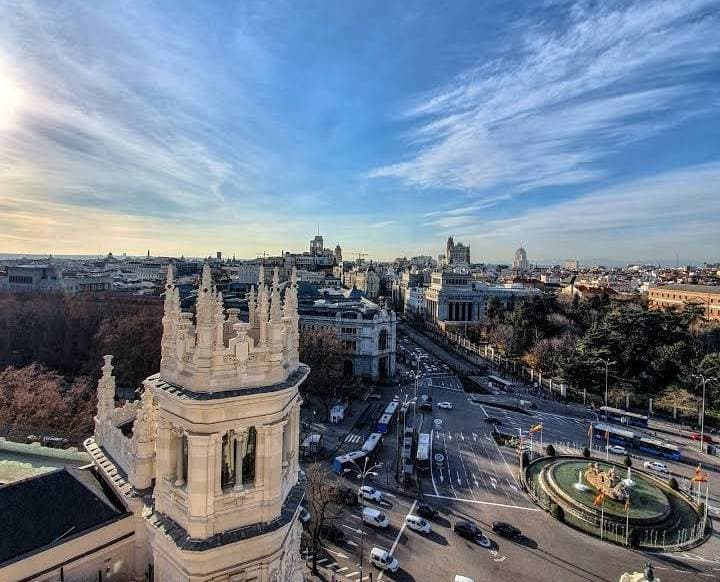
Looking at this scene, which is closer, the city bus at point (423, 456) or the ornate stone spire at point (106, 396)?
the ornate stone spire at point (106, 396)

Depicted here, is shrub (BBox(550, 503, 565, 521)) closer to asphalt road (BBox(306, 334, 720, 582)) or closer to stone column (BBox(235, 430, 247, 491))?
asphalt road (BBox(306, 334, 720, 582))

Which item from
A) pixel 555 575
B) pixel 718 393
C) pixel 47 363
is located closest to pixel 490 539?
pixel 555 575

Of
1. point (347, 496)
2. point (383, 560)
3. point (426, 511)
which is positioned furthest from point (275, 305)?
point (426, 511)

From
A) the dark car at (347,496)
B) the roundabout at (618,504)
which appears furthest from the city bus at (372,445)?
the roundabout at (618,504)

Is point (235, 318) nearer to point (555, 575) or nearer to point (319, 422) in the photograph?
point (555, 575)

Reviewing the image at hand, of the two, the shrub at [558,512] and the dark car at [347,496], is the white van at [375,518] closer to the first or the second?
the dark car at [347,496]

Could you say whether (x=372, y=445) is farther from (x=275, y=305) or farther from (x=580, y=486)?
(x=275, y=305)

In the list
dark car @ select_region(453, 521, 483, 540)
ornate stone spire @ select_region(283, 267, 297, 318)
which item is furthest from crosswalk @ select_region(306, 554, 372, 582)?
ornate stone spire @ select_region(283, 267, 297, 318)
